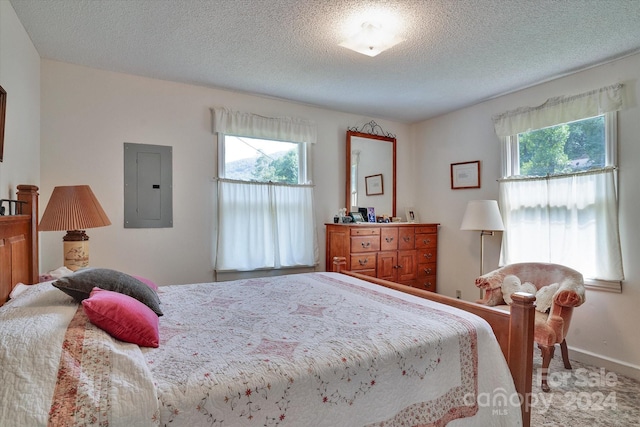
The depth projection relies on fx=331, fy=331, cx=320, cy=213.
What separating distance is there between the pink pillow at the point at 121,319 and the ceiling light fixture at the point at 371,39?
2101 mm

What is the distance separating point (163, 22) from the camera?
225 centimetres

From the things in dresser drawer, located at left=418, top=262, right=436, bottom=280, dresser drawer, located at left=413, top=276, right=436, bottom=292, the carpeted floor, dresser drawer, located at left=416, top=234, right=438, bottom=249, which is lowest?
the carpeted floor

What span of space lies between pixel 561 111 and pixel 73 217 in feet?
13.7

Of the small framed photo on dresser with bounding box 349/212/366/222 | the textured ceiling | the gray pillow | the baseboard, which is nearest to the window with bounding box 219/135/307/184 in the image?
the textured ceiling

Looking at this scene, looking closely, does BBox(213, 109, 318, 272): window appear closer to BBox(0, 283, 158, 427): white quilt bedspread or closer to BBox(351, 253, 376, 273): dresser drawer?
BBox(351, 253, 376, 273): dresser drawer

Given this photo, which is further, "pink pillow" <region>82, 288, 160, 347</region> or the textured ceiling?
the textured ceiling

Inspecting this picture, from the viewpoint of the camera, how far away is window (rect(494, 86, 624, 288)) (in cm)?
278

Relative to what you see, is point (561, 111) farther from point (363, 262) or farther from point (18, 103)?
point (18, 103)

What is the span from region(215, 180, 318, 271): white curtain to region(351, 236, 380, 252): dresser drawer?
525mm

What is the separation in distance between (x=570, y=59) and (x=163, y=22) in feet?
10.4

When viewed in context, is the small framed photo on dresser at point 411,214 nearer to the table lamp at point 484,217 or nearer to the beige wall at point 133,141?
the table lamp at point 484,217

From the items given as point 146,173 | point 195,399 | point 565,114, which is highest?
point 565,114

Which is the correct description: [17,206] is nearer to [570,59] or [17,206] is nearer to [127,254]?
[127,254]

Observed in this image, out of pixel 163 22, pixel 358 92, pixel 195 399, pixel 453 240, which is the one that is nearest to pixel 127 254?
pixel 163 22
